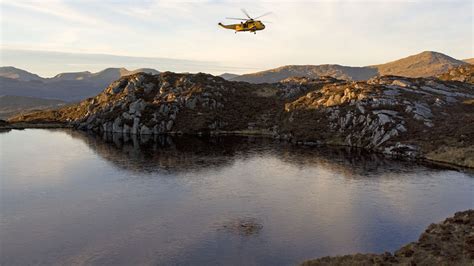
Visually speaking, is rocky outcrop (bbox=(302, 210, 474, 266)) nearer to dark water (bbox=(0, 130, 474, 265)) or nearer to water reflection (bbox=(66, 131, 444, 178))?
dark water (bbox=(0, 130, 474, 265))

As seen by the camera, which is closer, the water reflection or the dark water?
the dark water

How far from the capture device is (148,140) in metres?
163

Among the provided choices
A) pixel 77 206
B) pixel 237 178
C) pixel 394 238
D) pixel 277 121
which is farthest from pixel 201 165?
pixel 277 121

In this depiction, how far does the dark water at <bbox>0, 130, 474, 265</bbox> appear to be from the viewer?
178ft

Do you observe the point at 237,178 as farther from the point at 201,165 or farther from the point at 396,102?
the point at 396,102

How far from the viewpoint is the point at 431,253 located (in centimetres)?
4969

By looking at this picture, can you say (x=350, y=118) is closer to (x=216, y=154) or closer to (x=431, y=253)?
(x=216, y=154)

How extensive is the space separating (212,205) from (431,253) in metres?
38.0

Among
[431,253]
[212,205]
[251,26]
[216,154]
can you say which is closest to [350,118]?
[216,154]

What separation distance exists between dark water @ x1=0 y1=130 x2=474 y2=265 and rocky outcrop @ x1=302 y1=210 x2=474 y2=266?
9.28 ft

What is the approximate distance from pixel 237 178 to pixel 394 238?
4621 cm

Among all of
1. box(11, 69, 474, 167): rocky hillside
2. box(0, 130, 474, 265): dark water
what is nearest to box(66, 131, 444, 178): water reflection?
box(0, 130, 474, 265): dark water

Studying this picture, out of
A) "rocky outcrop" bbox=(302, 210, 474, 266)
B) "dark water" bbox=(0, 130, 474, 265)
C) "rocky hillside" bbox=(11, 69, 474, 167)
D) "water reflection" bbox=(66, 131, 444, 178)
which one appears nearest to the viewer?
"rocky outcrop" bbox=(302, 210, 474, 266)

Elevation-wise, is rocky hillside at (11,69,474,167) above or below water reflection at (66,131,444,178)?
above
